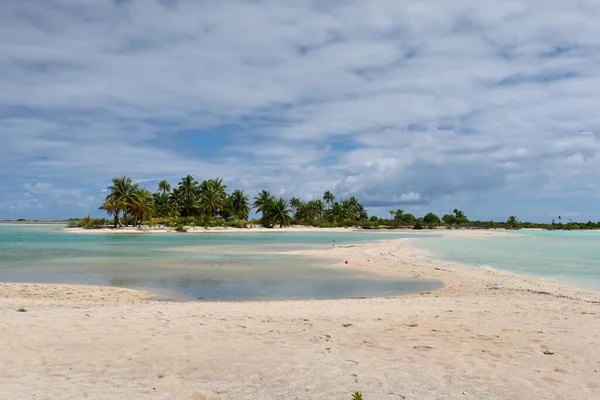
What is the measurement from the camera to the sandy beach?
5590 mm

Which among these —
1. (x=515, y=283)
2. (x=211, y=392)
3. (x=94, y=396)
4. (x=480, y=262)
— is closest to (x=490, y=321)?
(x=211, y=392)

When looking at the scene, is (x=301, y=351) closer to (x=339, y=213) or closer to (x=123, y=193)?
(x=123, y=193)

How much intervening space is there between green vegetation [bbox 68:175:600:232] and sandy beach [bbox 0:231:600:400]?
68346mm

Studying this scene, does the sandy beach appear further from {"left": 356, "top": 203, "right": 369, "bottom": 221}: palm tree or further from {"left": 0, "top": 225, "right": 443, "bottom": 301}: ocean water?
{"left": 356, "top": 203, "right": 369, "bottom": 221}: palm tree

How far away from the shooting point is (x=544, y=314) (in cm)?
986

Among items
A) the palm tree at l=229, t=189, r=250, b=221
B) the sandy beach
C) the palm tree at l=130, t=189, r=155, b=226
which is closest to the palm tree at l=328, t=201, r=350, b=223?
the palm tree at l=229, t=189, r=250, b=221

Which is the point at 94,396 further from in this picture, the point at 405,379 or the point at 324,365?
the point at 405,379

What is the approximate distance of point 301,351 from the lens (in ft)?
23.2

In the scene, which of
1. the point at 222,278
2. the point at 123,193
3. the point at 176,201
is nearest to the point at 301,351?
the point at 222,278

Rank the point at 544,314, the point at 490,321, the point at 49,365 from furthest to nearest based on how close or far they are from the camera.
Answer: the point at 544,314 < the point at 490,321 < the point at 49,365

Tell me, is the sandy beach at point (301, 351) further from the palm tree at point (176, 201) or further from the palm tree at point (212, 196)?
the palm tree at point (176, 201)

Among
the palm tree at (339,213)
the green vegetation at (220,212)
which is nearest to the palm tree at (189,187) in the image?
the green vegetation at (220,212)

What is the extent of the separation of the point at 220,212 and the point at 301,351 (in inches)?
3821

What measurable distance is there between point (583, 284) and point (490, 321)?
11.0 meters
